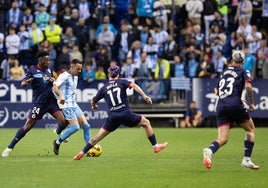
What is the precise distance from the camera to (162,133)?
27.9 metres

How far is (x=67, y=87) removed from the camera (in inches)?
779

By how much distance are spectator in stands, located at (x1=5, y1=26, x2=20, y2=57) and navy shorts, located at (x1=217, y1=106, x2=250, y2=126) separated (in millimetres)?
17776

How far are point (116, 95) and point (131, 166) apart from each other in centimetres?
153

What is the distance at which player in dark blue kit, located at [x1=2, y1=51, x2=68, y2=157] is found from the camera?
19.7 metres

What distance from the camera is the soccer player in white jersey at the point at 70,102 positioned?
63.9 feet

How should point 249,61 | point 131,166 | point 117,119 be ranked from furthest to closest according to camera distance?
point 249,61 < point 117,119 < point 131,166

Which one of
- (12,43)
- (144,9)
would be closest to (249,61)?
(144,9)

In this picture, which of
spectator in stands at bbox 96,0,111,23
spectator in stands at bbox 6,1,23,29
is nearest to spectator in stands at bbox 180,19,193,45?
spectator in stands at bbox 96,0,111,23

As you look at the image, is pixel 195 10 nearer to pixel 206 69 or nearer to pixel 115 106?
pixel 206 69

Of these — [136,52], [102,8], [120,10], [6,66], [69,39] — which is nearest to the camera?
[136,52]

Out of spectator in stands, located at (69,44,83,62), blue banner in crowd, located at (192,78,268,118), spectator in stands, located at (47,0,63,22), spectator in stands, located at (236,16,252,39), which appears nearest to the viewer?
blue banner in crowd, located at (192,78,268,118)

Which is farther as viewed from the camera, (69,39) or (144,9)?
(144,9)

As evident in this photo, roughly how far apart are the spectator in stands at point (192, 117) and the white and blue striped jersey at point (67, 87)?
12.2 m

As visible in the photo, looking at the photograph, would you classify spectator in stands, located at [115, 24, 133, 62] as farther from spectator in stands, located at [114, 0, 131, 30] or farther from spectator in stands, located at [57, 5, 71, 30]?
spectator in stands, located at [57, 5, 71, 30]
